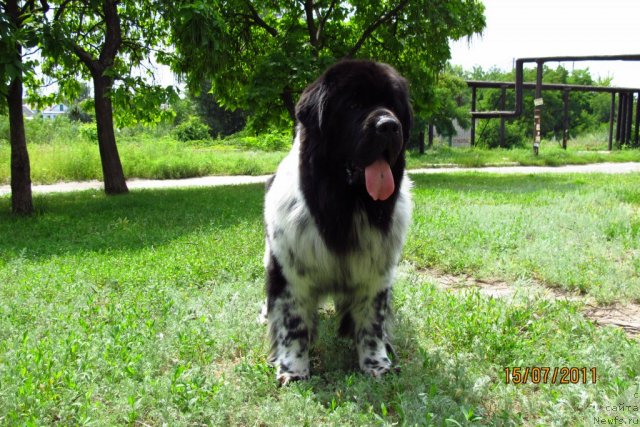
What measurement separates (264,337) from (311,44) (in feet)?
33.4

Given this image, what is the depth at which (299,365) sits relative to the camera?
8.98ft

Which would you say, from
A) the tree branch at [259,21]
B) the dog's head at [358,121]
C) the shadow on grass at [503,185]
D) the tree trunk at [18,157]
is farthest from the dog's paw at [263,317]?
the tree branch at [259,21]

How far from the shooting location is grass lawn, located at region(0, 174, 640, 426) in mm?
2322

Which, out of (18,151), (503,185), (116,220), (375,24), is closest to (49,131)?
(18,151)

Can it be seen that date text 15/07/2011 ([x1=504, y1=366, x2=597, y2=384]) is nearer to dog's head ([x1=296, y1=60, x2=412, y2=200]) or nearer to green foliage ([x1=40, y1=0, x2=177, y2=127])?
dog's head ([x1=296, y1=60, x2=412, y2=200])

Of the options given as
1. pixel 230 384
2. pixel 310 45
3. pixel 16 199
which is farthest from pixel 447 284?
pixel 310 45

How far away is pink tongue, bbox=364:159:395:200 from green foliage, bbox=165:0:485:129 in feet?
29.0

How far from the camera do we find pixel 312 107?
264 cm

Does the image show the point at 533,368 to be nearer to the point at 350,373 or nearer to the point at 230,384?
the point at 350,373

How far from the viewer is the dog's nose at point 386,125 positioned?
2334 millimetres

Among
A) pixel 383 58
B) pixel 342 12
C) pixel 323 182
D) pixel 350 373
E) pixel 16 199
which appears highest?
pixel 342 12

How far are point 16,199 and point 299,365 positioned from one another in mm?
7600

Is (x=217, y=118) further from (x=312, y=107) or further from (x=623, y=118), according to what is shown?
(x=312, y=107)

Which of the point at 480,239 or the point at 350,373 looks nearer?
the point at 350,373
